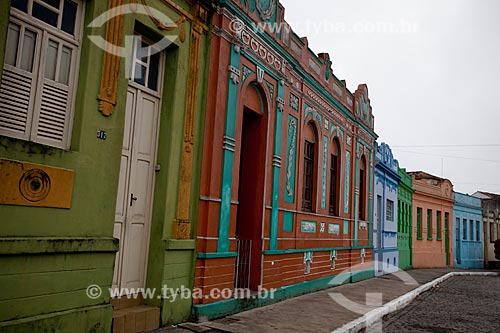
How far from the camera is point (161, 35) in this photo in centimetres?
598

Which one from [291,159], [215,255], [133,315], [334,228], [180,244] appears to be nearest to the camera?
[133,315]

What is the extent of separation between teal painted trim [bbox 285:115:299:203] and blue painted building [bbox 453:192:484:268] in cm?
2160

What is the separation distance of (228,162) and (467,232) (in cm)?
2685

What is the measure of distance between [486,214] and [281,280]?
27859 mm

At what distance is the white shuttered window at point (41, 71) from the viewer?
4.27 metres

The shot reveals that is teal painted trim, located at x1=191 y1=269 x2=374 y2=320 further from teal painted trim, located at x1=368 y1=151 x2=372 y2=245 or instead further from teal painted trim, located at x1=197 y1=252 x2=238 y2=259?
teal painted trim, located at x1=368 y1=151 x2=372 y2=245

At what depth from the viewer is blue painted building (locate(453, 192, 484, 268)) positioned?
2788 cm

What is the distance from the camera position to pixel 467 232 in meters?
29.3

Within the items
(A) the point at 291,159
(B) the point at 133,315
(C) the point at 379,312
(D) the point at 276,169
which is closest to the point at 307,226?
(A) the point at 291,159

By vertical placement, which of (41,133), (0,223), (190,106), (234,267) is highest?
(190,106)

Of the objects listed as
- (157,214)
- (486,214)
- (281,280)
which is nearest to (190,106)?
(157,214)

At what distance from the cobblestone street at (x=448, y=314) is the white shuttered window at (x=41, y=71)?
5.98m

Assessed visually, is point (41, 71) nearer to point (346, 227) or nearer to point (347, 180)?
point (347, 180)

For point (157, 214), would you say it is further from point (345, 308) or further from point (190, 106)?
point (345, 308)
